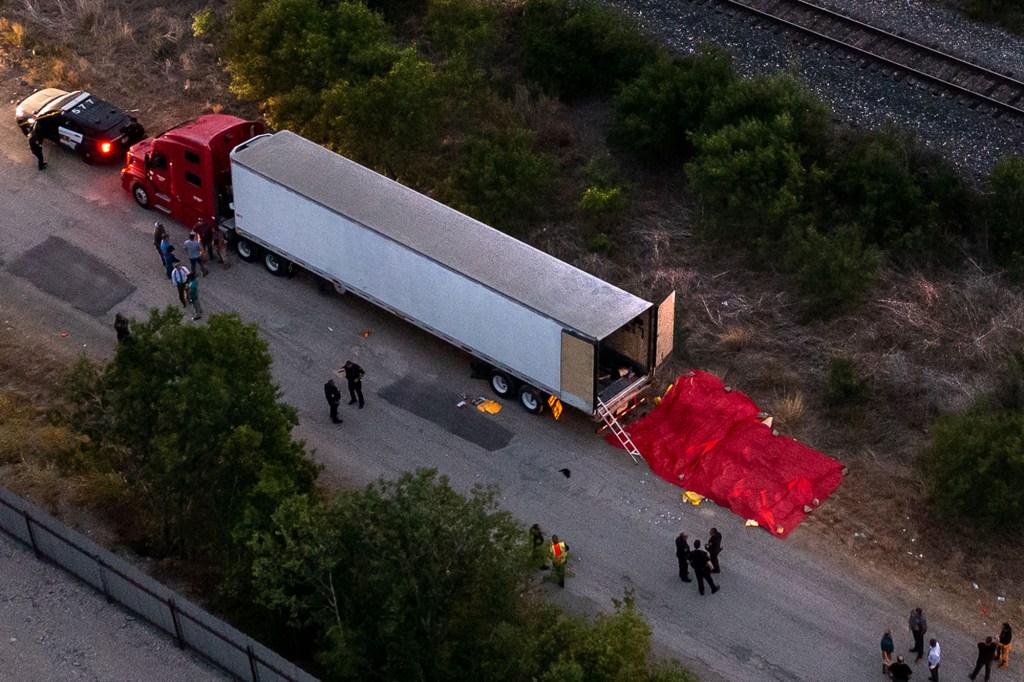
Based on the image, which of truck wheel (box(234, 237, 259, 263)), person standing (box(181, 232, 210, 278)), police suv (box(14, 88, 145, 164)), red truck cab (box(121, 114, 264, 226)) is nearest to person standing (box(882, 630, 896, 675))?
truck wheel (box(234, 237, 259, 263))

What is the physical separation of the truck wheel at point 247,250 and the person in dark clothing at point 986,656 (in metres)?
16.2

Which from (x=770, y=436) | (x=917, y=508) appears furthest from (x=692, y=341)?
(x=917, y=508)

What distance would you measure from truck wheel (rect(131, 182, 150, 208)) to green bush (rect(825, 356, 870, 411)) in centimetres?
1529

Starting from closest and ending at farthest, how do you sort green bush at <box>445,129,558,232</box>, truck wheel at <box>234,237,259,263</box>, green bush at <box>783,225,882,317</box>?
green bush at <box>783,225,882,317</box>
green bush at <box>445,129,558,232</box>
truck wheel at <box>234,237,259,263</box>

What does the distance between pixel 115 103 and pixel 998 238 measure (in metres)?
20.6

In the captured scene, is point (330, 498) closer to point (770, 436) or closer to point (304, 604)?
point (304, 604)

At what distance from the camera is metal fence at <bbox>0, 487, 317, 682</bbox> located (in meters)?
18.4

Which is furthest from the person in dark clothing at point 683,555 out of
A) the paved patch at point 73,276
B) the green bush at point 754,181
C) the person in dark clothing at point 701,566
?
the paved patch at point 73,276

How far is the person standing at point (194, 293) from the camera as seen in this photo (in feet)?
90.6

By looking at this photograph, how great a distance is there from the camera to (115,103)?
34.5 metres

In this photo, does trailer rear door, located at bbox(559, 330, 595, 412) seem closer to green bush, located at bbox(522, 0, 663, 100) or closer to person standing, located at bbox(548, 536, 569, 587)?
person standing, located at bbox(548, 536, 569, 587)

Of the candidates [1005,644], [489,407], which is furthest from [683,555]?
[489,407]

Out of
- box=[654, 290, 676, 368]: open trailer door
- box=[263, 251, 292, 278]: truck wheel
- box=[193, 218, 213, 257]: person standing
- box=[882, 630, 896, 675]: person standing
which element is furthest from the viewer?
box=[193, 218, 213, 257]: person standing

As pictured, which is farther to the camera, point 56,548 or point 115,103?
point 115,103
